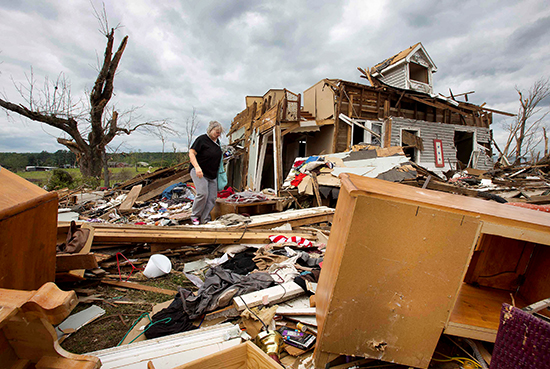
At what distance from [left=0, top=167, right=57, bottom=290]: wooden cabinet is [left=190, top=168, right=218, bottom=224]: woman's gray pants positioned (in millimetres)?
2788

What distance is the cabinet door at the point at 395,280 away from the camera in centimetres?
138

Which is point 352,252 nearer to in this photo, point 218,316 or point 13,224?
point 218,316

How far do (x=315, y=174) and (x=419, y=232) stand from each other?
6468mm

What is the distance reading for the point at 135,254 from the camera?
3586 millimetres

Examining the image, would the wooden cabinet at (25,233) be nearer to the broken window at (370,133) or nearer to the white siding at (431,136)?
the broken window at (370,133)

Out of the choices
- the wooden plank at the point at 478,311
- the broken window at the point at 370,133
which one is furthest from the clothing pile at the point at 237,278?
the broken window at the point at 370,133

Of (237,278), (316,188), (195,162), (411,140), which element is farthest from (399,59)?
(237,278)

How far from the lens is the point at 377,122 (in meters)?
11.1

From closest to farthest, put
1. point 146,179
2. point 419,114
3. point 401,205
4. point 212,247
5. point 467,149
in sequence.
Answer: point 401,205, point 212,247, point 146,179, point 419,114, point 467,149

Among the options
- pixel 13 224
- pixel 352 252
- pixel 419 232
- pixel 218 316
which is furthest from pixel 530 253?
pixel 13 224

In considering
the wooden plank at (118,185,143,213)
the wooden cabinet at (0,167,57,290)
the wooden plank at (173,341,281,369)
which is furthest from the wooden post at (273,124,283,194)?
the wooden plank at (173,341,281,369)

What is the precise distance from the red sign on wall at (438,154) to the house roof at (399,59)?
4549 mm

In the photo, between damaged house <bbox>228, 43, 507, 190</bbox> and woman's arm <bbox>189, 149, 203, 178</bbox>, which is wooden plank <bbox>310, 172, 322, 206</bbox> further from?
woman's arm <bbox>189, 149, 203, 178</bbox>

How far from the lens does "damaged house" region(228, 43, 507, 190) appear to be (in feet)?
33.2
